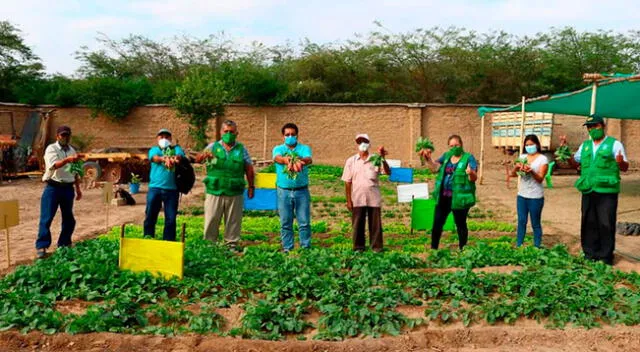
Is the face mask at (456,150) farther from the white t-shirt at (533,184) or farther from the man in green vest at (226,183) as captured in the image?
the man in green vest at (226,183)

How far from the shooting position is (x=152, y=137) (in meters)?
24.0

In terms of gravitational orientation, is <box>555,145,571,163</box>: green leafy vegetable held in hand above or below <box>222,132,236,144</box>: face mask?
below

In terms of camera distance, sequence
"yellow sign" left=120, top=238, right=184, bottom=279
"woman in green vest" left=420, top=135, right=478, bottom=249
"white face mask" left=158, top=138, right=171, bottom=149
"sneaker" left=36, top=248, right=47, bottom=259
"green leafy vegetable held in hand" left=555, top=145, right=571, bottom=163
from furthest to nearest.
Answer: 1. "green leafy vegetable held in hand" left=555, top=145, right=571, bottom=163
2. "white face mask" left=158, top=138, right=171, bottom=149
3. "woman in green vest" left=420, top=135, right=478, bottom=249
4. "sneaker" left=36, top=248, right=47, bottom=259
5. "yellow sign" left=120, top=238, right=184, bottom=279

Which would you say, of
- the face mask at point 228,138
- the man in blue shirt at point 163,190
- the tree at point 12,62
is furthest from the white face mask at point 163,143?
the tree at point 12,62

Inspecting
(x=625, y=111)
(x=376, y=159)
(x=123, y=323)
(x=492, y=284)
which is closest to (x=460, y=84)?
(x=625, y=111)

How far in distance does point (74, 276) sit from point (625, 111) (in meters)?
14.3

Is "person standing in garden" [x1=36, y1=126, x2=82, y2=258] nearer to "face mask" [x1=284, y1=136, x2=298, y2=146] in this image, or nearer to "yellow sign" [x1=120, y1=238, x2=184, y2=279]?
"yellow sign" [x1=120, y1=238, x2=184, y2=279]

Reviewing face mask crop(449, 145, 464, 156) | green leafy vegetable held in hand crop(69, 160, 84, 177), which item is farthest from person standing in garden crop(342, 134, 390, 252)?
green leafy vegetable held in hand crop(69, 160, 84, 177)

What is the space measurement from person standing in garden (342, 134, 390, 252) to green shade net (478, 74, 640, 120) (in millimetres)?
4824

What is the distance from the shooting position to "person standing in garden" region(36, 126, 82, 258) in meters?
7.46

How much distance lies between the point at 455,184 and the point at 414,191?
255 centimetres

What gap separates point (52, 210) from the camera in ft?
24.7

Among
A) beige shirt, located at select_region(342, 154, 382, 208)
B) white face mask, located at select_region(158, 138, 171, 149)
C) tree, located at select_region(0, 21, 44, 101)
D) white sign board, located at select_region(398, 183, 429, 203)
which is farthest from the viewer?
tree, located at select_region(0, 21, 44, 101)

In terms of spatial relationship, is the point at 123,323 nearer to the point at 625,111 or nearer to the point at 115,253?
the point at 115,253
